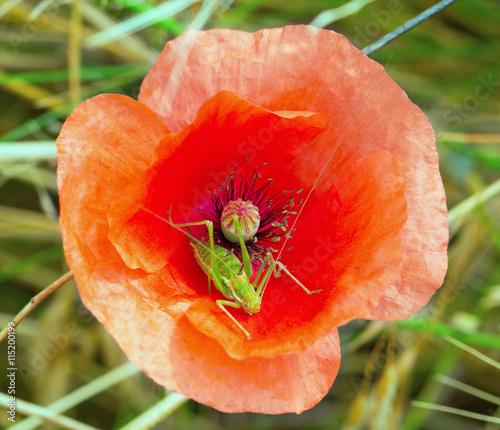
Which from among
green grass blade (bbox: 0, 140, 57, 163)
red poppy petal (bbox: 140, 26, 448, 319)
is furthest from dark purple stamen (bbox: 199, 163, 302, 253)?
green grass blade (bbox: 0, 140, 57, 163)

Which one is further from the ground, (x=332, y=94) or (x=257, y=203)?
(x=332, y=94)

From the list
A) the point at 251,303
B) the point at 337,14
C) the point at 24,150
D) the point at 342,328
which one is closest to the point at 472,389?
the point at 342,328

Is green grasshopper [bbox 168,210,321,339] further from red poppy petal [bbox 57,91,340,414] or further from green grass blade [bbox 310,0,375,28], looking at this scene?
green grass blade [bbox 310,0,375,28]

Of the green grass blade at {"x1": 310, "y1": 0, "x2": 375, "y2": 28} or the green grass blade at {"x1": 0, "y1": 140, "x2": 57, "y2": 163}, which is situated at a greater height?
the green grass blade at {"x1": 310, "y1": 0, "x2": 375, "y2": 28}

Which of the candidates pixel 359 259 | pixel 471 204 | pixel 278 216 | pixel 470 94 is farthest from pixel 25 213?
pixel 470 94

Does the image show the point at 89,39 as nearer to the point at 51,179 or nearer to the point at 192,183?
the point at 51,179

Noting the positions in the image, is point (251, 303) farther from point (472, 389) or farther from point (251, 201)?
point (472, 389)

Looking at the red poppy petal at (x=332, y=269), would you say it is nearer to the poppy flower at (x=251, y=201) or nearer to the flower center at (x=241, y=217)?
the poppy flower at (x=251, y=201)
